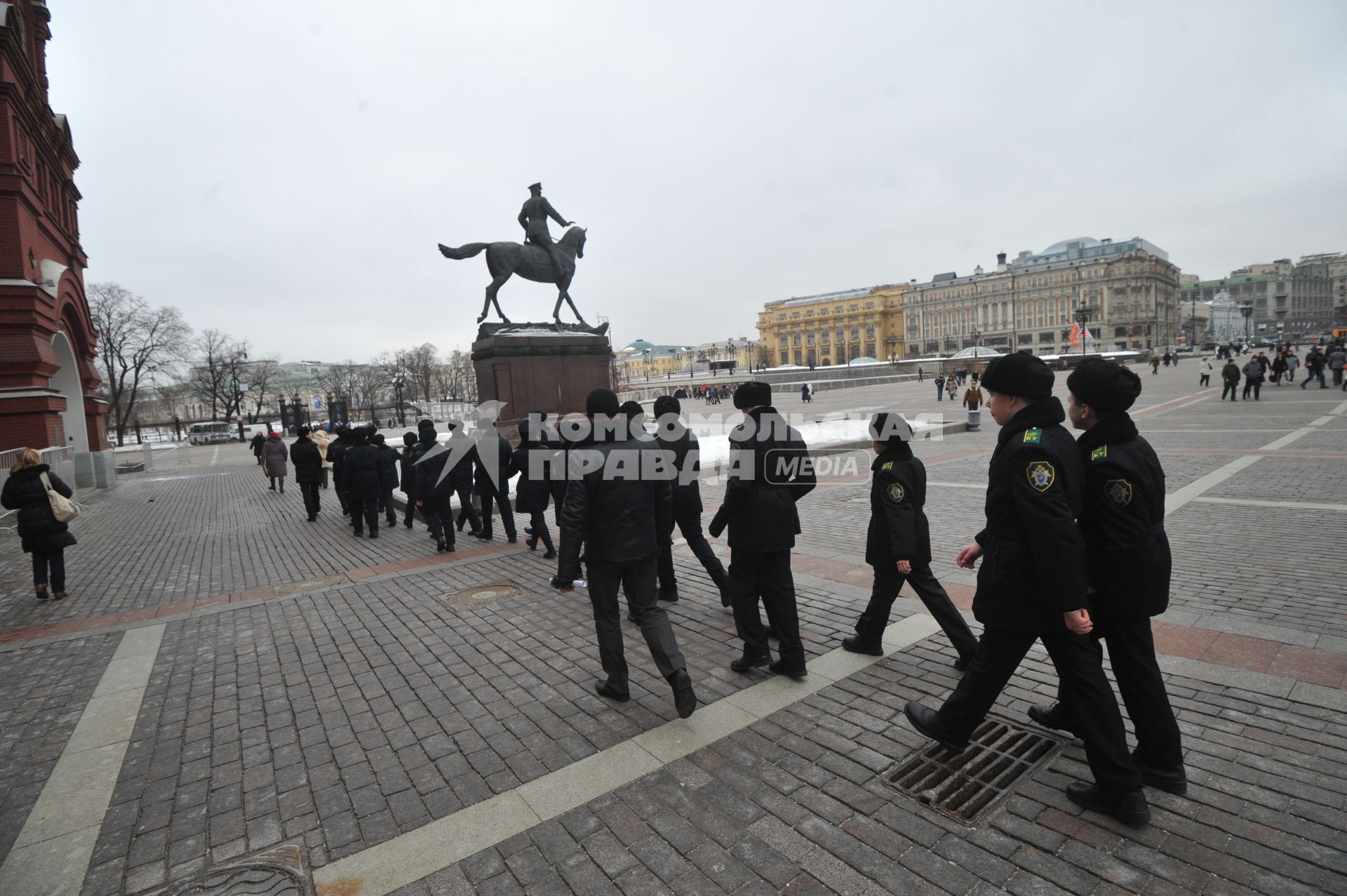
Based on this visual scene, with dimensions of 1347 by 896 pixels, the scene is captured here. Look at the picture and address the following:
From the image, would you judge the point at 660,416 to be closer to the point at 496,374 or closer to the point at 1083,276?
the point at 496,374

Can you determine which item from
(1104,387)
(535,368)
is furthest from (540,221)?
(1104,387)

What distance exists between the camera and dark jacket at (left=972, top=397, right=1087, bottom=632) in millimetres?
2752

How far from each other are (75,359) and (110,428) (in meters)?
64.0

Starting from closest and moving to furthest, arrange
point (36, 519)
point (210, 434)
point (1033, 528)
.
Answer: point (1033, 528) → point (36, 519) → point (210, 434)

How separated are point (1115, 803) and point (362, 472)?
34.7ft

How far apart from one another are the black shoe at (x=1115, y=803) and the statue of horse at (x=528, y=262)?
1497cm

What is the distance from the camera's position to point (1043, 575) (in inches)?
110

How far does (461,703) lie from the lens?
444 centimetres

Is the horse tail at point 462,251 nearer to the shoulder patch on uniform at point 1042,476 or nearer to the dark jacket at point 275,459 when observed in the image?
the dark jacket at point 275,459

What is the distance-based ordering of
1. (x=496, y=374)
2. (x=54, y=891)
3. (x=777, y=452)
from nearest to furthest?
1. (x=54, y=891)
2. (x=777, y=452)
3. (x=496, y=374)

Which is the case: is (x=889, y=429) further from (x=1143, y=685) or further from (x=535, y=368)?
(x=535, y=368)

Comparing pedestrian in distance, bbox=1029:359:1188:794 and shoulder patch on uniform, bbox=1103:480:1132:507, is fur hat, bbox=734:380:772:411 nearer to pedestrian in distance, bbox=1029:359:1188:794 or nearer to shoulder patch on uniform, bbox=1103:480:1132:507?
pedestrian in distance, bbox=1029:359:1188:794

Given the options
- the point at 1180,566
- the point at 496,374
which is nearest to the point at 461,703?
the point at 1180,566

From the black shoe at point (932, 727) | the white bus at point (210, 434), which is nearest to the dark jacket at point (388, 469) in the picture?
the black shoe at point (932, 727)
